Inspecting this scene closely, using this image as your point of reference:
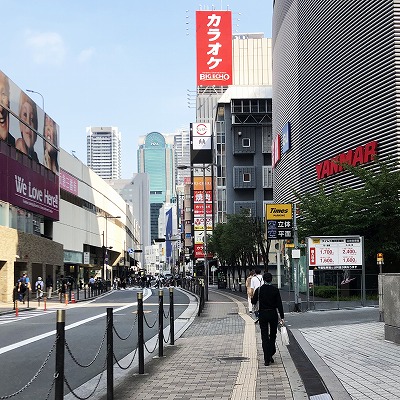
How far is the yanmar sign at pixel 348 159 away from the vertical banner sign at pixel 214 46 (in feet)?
101

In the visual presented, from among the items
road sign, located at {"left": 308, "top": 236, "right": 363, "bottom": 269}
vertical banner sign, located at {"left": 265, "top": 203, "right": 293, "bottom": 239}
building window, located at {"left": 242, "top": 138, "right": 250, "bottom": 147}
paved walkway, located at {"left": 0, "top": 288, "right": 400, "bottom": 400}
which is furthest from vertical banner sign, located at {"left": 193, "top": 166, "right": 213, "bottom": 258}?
paved walkway, located at {"left": 0, "top": 288, "right": 400, "bottom": 400}

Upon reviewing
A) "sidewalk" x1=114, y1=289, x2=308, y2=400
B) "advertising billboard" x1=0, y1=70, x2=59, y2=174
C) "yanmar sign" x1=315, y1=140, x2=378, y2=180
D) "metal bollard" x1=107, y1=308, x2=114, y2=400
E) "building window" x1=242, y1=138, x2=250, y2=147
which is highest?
"building window" x1=242, y1=138, x2=250, y2=147

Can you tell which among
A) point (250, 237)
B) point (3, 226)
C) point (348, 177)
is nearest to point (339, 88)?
point (348, 177)

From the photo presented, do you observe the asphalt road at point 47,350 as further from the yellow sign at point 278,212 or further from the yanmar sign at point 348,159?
the yanmar sign at point 348,159

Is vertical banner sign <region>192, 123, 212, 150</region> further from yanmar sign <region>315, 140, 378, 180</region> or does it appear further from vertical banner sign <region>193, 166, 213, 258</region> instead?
yanmar sign <region>315, 140, 378, 180</region>

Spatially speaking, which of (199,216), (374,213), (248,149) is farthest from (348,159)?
(248,149)

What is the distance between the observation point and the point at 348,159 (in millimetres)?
45719

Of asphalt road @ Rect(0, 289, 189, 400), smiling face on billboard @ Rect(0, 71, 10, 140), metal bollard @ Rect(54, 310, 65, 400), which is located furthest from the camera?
smiling face on billboard @ Rect(0, 71, 10, 140)

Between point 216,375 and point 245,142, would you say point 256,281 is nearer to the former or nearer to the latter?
point 216,375

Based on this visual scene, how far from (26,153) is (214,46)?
34087mm

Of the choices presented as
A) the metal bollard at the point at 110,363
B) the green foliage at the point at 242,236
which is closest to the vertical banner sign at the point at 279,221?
the metal bollard at the point at 110,363

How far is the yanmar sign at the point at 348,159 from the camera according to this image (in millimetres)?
41419

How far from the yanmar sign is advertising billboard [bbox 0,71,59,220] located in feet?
73.2

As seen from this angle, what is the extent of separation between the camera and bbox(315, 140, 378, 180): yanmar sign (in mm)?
41419
